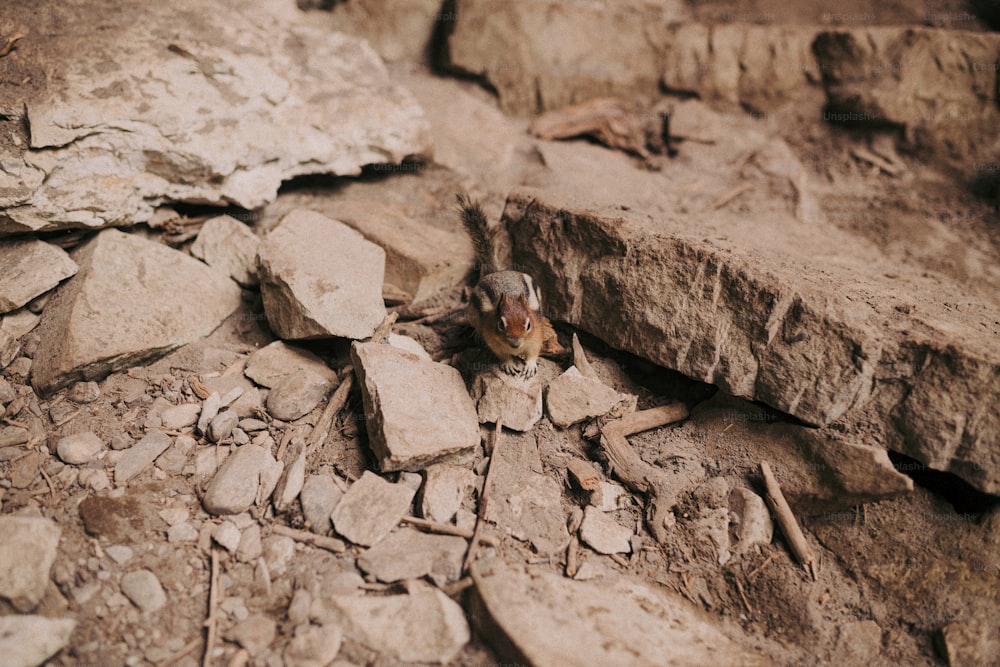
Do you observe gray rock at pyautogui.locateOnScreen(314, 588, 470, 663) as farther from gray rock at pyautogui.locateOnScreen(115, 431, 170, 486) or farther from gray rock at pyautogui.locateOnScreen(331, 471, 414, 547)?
gray rock at pyautogui.locateOnScreen(115, 431, 170, 486)

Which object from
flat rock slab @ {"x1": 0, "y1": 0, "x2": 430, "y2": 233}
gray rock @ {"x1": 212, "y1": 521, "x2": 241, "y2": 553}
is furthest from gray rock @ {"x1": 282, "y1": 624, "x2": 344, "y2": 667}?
flat rock slab @ {"x1": 0, "y1": 0, "x2": 430, "y2": 233}

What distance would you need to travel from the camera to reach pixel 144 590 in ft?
7.90

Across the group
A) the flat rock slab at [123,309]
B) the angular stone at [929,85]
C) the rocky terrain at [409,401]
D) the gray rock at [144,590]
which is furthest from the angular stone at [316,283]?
the angular stone at [929,85]

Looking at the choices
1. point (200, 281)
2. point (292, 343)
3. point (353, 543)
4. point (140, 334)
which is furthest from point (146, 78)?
point (353, 543)

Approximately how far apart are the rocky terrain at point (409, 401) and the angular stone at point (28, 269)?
0.6 inches

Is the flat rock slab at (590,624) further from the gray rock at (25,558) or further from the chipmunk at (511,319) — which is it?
the gray rock at (25,558)

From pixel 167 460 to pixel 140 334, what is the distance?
0.82 meters

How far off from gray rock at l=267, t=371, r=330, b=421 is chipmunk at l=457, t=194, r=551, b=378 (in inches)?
39.6

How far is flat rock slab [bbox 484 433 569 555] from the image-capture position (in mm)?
2861

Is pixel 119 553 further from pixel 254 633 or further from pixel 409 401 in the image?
pixel 409 401

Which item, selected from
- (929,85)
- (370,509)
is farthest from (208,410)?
(929,85)

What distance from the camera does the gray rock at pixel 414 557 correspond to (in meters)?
2.55

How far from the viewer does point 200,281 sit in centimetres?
367

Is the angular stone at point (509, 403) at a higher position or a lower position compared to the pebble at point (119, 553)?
higher
